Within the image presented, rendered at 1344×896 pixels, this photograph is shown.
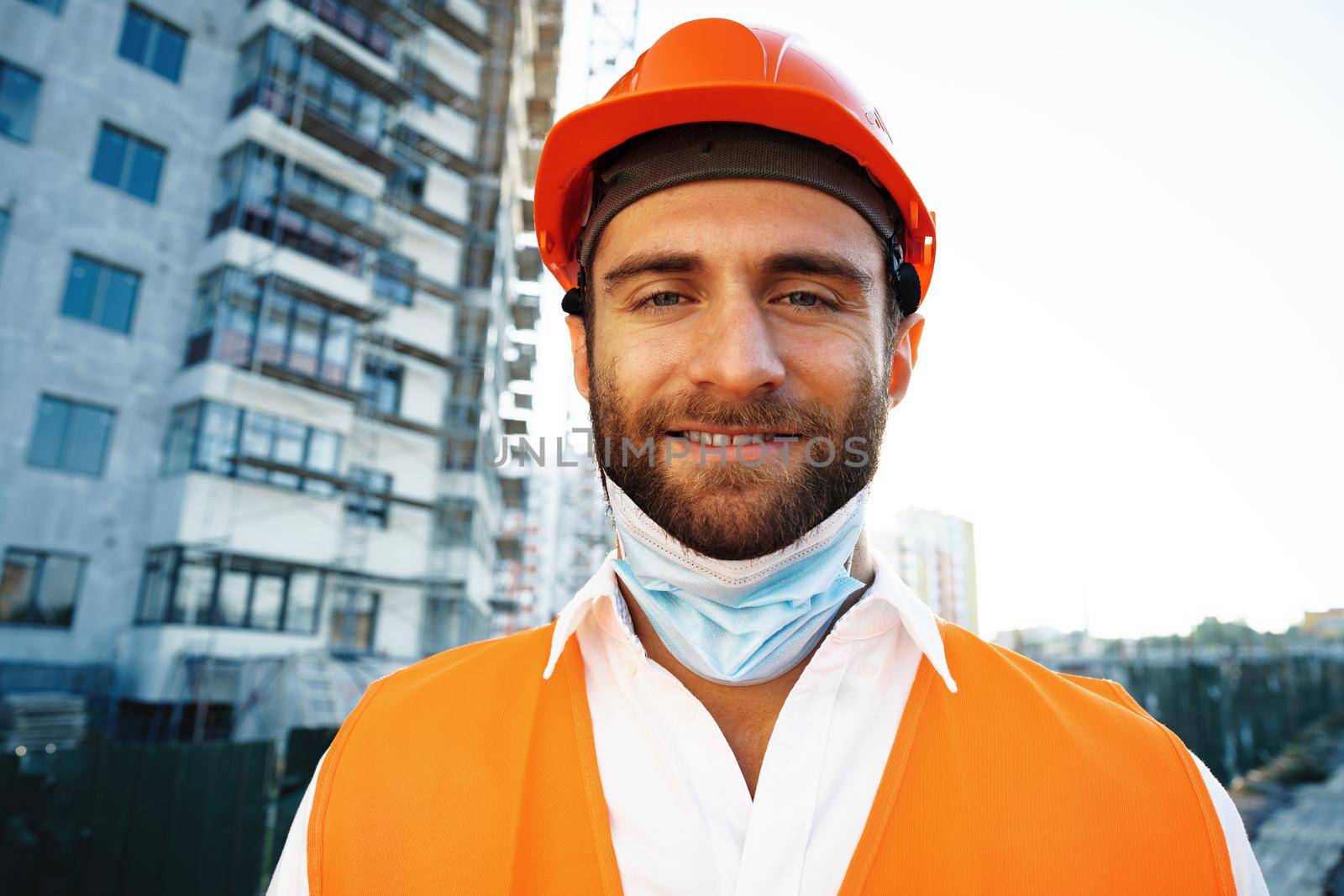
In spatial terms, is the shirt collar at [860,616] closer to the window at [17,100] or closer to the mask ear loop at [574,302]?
the mask ear loop at [574,302]

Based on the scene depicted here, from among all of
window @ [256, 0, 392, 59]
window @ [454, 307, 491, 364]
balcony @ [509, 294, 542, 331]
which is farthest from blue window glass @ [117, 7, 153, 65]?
balcony @ [509, 294, 542, 331]

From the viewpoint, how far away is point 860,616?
64.9 inches

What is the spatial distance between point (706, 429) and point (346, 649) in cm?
2351

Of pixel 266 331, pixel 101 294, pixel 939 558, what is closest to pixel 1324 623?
pixel 939 558

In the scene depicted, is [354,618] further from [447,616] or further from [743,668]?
[743,668]

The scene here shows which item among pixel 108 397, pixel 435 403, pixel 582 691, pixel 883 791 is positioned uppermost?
pixel 435 403

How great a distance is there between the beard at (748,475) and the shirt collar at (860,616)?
0.22 metres

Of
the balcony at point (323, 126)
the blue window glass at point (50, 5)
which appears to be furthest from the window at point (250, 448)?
the blue window glass at point (50, 5)

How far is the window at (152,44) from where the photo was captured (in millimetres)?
19297

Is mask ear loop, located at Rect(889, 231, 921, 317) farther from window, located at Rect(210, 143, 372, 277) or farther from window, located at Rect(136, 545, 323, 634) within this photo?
window, located at Rect(210, 143, 372, 277)

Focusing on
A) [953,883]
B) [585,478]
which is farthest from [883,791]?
[585,478]

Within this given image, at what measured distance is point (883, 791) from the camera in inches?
55.6

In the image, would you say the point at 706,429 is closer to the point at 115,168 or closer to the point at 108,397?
the point at 108,397

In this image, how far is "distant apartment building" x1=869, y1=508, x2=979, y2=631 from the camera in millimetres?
72250
